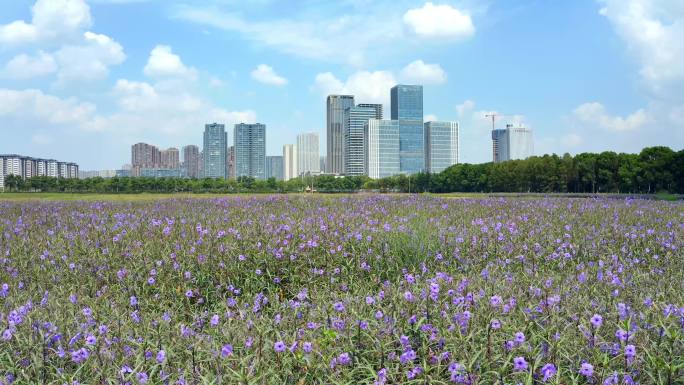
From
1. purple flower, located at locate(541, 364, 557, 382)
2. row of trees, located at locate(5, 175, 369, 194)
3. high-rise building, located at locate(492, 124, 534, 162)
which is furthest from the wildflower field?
high-rise building, located at locate(492, 124, 534, 162)

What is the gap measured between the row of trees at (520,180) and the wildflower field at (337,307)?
Result: 176ft

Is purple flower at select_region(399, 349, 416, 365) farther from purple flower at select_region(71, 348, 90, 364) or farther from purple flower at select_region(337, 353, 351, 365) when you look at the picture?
purple flower at select_region(71, 348, 90, 364)

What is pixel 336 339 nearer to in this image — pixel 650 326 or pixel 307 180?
pixel 650 326

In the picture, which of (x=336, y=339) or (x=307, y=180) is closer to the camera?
(x=336, y=339)

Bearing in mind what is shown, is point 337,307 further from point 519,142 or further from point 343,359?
point 519,142

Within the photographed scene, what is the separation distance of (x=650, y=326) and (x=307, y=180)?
126m

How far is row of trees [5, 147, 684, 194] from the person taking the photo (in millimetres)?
53750

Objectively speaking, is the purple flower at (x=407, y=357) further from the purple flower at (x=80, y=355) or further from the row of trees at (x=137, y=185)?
the row of trees at (x=137, y=185)

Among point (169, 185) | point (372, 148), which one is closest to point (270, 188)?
point (169, 185)

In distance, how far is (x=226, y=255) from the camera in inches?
234

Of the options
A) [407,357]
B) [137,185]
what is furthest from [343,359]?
[137,185]

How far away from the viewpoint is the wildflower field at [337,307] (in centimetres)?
266

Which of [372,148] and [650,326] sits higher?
[372,148]


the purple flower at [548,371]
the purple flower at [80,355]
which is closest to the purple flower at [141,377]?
the purple flower at [80,355]
